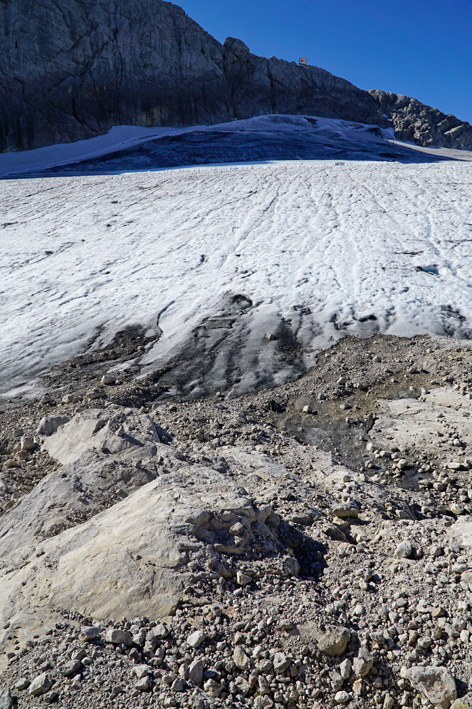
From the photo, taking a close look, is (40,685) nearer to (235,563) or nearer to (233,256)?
(235,563)

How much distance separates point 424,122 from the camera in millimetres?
32438

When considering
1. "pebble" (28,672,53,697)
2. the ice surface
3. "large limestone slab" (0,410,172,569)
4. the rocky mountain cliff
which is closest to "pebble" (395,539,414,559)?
"large limestone slab" (0,410,172,569)

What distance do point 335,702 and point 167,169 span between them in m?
18.2

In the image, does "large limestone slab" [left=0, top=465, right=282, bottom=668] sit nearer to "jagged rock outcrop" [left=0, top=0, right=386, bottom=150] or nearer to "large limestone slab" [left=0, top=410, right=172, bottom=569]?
"large limestone slab" [left=0, top=410, right=172, bottom=569]

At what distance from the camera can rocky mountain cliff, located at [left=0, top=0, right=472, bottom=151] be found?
75.5ft

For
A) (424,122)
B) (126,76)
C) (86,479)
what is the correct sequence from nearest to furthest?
(86,479)
(126,76)
(424,122)

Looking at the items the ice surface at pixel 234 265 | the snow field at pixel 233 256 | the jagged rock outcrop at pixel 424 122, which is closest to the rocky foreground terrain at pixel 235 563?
the ice surface at pixel 234 265

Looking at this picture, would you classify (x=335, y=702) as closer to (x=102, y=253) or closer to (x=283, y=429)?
(x=283, y=429)

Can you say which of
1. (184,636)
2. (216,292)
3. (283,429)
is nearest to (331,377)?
(283,429)

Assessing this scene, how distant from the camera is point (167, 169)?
1788 centimetres

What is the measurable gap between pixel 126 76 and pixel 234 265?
21376 millimetres

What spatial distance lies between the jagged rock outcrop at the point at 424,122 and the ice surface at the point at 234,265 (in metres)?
18.7

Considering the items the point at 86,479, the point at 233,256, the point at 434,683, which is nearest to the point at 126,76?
the point at 233,256

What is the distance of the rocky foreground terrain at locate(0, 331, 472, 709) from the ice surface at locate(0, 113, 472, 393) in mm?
1767
